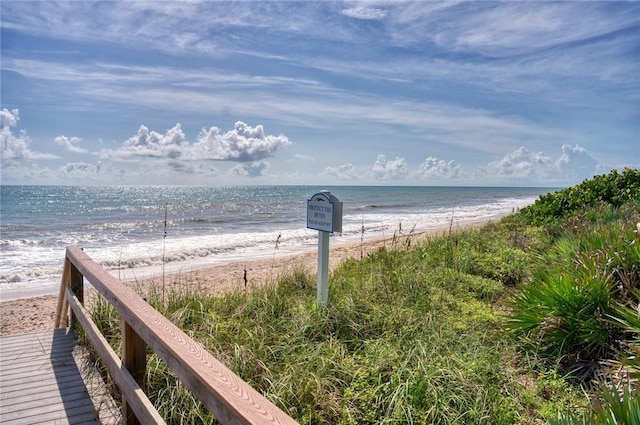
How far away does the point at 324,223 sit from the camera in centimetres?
562

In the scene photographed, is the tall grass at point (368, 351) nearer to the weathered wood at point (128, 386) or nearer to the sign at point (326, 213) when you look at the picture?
the weathered wood at point (128, 386)

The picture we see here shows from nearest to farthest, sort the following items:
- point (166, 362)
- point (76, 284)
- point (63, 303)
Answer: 1. point (166, 362)
2. point (76, 284)
3. point (63, 303)

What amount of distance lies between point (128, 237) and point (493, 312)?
1963 centimetres

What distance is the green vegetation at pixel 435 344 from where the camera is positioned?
10.7 feet

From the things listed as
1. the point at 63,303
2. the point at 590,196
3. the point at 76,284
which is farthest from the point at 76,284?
the point at 590,196

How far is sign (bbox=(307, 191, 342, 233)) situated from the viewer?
5500mm

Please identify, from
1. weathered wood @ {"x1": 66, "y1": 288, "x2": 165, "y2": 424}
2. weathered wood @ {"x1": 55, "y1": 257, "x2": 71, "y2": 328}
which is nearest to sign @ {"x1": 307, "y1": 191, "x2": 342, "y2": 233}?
weathered wood @ {"x1": 66, "y1": 288, "x2": 165, "y2": 424}

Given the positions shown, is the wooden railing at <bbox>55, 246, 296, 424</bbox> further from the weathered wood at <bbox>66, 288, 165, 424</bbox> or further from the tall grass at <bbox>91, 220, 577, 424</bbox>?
the tall grass at <bbox>91, 220, 577, 424</bbox>

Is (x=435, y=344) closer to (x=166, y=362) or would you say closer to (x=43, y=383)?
(x=166, y=362)

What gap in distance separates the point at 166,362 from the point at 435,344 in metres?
2.68

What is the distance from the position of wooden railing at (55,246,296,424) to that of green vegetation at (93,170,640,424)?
0.28 meters

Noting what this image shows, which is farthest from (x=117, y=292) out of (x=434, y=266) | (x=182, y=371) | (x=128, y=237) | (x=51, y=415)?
(x=128, y=237)

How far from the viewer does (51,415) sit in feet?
11.6

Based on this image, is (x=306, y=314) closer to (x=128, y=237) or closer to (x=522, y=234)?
(x=522, y=234)
